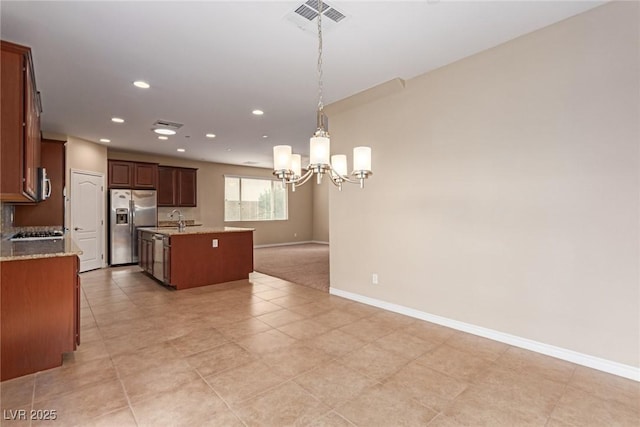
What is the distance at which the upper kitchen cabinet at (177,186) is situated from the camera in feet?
26.3

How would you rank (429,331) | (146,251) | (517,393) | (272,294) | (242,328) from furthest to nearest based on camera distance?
(146,251), (272,294), (242,328), (429,331), (517,393)

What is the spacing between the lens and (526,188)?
2760mm

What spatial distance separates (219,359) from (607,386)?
9.48 ft

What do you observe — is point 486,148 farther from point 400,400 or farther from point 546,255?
point 400,400

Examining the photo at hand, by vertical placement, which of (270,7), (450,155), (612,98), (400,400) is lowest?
(400,400)

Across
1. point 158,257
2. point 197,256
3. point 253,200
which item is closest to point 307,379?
point 197,256

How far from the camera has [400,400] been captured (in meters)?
2.03

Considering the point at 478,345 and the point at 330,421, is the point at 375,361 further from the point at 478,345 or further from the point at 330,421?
the point at 478,345

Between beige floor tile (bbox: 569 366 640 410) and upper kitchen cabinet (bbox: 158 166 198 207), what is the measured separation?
8400 mm

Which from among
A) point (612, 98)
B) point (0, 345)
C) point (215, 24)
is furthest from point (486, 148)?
point (0, 345)

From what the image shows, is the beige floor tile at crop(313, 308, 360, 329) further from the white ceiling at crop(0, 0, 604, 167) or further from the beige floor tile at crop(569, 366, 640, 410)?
the white ceiling at crop(0, 0, 604, 167)

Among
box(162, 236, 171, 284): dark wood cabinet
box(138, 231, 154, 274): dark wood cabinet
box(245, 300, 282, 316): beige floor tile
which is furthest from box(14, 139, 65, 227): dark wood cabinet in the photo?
box(245, 300, 282, 316): beige floor tile

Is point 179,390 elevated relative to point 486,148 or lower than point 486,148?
lower

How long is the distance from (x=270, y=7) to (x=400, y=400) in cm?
293
